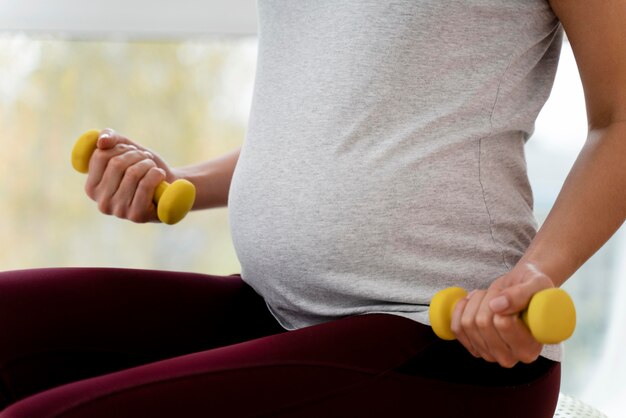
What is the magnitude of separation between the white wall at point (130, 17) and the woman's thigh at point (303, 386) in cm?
115

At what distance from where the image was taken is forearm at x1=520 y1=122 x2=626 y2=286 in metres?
0.67

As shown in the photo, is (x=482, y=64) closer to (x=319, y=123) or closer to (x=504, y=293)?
(x=319, y=123)

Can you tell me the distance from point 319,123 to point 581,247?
0.88ft

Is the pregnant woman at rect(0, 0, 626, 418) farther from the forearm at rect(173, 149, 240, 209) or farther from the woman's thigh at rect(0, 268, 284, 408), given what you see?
the forearm at rect(173, 149, 240, 209)

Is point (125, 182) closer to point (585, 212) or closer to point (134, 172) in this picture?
point (134, 172)

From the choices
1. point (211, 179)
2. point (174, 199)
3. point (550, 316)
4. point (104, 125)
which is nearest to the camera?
point (550, 316)

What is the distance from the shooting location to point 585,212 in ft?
2.26

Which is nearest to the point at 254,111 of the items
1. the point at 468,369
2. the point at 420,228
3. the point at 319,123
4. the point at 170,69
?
the point at 319,123

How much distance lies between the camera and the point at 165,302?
33.9 inches

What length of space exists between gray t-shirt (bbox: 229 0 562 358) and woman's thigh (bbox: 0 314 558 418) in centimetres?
5

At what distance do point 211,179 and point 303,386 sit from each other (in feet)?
1.45

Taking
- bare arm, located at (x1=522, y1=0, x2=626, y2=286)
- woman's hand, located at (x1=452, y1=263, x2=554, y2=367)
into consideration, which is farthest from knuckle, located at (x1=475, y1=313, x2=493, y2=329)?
bare arm, located at (x1=522, y1=0, x2=626, y2=286)

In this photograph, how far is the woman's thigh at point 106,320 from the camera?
787 mm

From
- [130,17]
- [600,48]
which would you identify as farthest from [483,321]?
[130,17]
